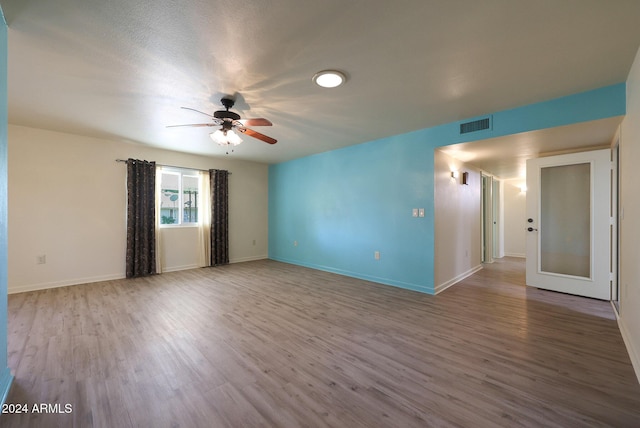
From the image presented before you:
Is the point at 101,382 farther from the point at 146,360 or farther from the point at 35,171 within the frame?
the point at 35,171

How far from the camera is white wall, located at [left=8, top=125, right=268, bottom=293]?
153 inches

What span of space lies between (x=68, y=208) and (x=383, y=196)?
5.23 meters

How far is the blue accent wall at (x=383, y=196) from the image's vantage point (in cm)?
291

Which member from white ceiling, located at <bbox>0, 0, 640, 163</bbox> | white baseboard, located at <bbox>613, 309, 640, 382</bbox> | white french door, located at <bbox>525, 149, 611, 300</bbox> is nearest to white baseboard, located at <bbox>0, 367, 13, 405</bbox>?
white ceiling, located at <bbox>0, 0, 640, 163</bbox>

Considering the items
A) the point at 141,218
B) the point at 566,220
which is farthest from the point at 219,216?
the point at 566,220

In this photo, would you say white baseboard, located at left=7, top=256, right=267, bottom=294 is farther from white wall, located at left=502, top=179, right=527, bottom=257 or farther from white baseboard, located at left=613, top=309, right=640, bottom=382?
white wall, located at left=502, top=179, right=527, bottom=257

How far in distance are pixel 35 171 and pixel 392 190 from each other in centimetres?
560

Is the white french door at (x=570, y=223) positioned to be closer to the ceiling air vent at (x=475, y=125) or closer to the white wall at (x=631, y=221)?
the white wall at (x=631, y=221)

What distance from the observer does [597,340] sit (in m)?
2.39

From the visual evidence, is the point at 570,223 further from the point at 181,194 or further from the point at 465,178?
the point at 181,194

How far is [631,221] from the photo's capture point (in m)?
2.22

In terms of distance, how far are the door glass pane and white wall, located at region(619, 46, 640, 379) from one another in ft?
4.00

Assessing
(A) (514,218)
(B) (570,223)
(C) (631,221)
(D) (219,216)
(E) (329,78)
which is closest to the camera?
(C) (631,221)

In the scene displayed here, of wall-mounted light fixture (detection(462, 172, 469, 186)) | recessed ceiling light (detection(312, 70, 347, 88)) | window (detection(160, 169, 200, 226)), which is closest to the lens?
recessed ceiling light (detection(312, 70, 347, 88))
